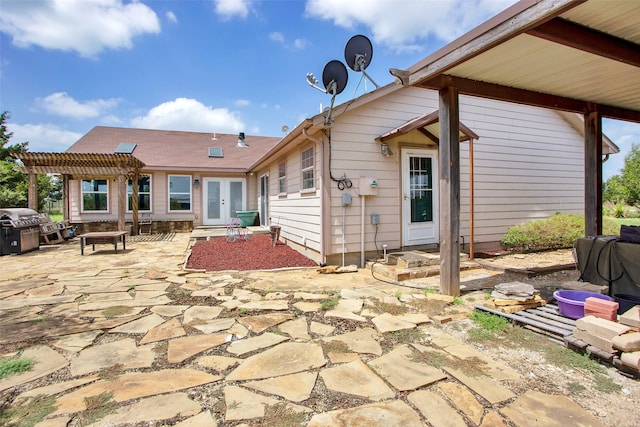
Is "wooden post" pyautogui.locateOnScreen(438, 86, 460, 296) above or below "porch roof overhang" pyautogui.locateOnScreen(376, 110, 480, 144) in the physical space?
below

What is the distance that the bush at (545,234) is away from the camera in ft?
23.2

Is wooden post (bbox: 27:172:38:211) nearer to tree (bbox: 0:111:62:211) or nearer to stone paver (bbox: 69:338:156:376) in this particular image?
tree (bbox: 0:111:62:211)

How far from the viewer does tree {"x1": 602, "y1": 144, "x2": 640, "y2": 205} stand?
75.3 feet

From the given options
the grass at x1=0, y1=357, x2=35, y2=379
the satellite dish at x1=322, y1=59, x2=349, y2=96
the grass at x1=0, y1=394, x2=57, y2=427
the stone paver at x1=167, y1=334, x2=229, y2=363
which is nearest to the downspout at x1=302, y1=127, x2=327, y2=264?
the satellite dish at x1=322, y1=59, x2=349, y2=96

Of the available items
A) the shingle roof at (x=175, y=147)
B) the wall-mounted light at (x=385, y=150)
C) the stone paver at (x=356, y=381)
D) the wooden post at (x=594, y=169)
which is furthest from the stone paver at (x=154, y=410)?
the shingle roof at (x=175, y=147)

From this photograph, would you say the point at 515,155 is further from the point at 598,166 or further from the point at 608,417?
the point at 608,417

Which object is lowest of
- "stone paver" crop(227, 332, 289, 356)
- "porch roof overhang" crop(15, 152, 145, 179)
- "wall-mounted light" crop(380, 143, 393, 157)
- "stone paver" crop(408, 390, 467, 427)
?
"stone paver" crop(408, 390, 467, 427)

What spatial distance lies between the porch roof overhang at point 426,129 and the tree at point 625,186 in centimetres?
2546

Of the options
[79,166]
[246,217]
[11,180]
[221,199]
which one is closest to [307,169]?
[246,217]

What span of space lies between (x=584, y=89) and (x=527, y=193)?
14.0ft

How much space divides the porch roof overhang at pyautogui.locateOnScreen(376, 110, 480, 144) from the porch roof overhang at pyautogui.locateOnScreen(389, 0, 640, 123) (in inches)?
57.5

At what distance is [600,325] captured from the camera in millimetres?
2400

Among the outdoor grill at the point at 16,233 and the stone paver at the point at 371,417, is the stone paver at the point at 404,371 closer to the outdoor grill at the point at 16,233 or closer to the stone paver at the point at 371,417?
the stone paver at the point at 371,417

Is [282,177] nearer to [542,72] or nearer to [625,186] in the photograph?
[542,72]
